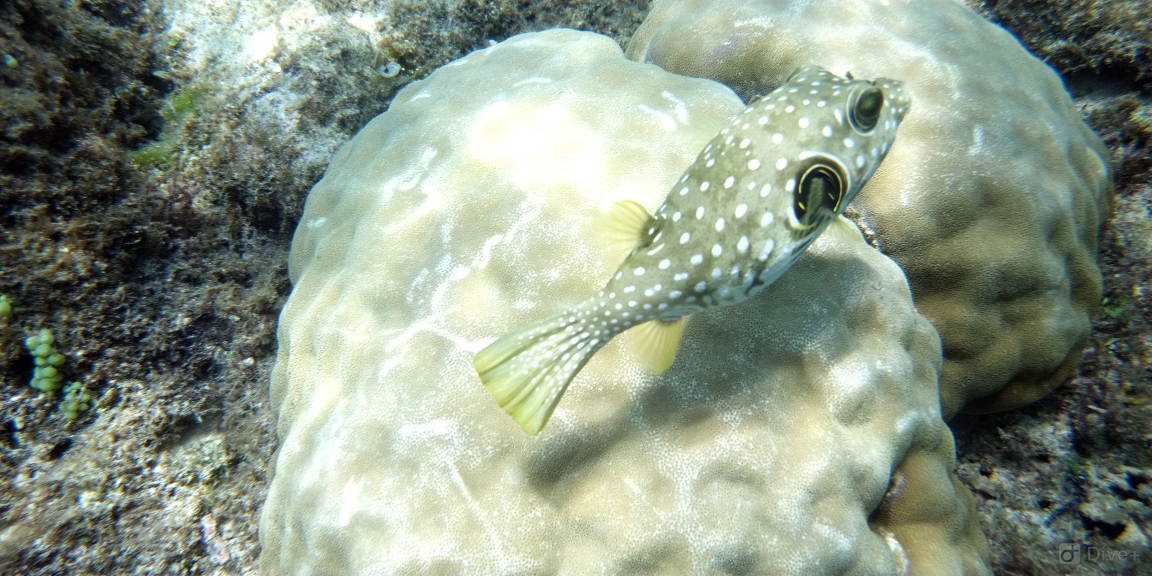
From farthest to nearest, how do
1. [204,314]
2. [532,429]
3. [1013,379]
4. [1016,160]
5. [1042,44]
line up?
[1042,44] → [204,314] → [1013,379] → [1016,160] → [532,429]

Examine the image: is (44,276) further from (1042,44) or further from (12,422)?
(1042,44)

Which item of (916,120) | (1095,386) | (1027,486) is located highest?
(916,120)

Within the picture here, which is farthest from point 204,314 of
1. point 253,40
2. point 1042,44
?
point 1042,44

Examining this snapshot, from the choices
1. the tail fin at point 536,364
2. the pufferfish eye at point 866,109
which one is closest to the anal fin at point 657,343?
the tail fin at point 536,364

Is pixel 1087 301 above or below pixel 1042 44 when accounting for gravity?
below

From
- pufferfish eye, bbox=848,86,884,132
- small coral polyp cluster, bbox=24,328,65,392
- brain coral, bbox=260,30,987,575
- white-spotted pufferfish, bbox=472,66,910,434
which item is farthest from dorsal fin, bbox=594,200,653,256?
small coral polyp cluster, bbox=24,328,65,392

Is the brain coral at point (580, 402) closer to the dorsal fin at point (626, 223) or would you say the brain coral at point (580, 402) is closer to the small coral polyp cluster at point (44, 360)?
the dorsal fin at point (626, 223)

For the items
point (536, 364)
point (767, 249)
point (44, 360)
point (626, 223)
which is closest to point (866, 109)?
point (767, 249)

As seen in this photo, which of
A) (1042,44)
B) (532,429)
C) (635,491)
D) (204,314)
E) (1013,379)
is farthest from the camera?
(1042,44)
